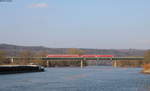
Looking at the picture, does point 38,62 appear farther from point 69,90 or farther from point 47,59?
point 69,90

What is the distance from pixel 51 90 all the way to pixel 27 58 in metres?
153

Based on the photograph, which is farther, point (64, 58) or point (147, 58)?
point (64, 58)

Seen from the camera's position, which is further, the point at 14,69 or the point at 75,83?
the point at 14,69

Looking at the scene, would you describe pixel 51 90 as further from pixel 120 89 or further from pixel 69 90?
pixel 120 89

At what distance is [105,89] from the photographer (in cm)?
4609

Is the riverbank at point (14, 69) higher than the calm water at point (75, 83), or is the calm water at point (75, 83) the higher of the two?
the riverbank at point (14, 69)

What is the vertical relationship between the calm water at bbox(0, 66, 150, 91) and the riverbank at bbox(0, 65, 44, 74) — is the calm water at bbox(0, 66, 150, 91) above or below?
below

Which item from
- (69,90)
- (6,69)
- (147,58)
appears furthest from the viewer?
(147,58)

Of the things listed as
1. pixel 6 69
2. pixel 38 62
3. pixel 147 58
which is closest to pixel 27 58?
pixel 38 62

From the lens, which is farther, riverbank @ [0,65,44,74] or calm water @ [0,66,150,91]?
riverbank @ [0,65,44,74]

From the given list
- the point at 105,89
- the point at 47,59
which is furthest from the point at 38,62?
the point at 105,89

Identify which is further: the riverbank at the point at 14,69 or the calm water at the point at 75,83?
the riverbank at the point at 14,69

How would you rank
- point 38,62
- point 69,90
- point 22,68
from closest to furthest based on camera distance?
point 69,90 < point 22,68 < point 38,62

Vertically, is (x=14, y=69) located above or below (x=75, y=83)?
above
